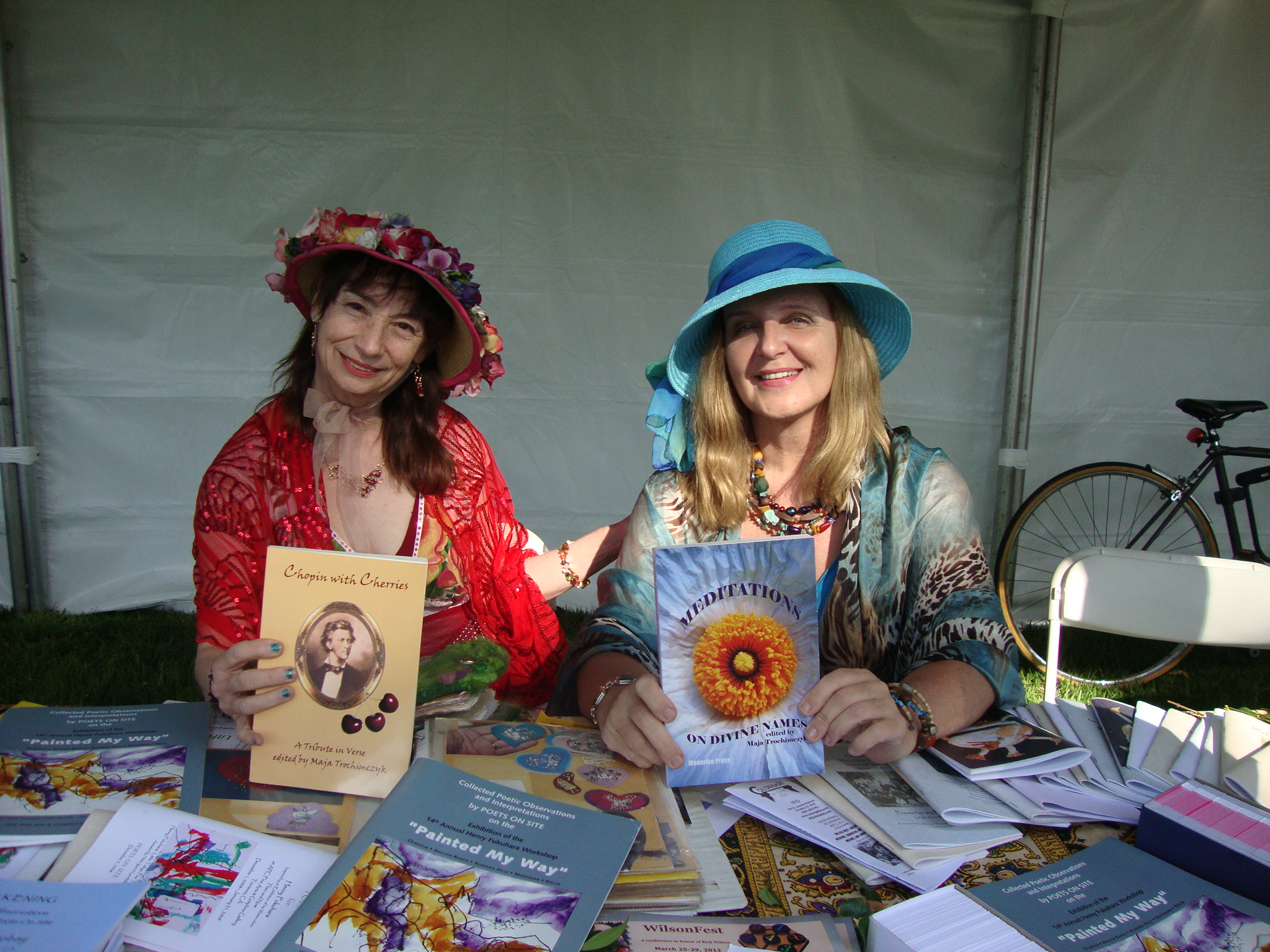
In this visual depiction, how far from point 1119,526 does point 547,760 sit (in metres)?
4.07

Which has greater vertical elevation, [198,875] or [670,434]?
[670,434]

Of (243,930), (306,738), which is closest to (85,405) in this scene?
(306,738)

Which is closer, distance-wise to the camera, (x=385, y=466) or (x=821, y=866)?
(x=821, y=866)

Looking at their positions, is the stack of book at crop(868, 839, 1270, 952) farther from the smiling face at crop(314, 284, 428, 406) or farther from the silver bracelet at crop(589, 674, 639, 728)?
the smiling face at crop(314, 284, 428, 406)

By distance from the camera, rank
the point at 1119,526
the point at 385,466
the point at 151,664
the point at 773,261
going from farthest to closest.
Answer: the point at 1119,526 < the point at 151,664 < the point at 385,466 < the point at 773,261

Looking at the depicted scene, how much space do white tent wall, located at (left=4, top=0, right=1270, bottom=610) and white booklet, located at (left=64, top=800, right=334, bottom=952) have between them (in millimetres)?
3215

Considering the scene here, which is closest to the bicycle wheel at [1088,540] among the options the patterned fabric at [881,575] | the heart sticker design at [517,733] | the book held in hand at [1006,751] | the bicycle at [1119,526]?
the bicycle at [1119,526]

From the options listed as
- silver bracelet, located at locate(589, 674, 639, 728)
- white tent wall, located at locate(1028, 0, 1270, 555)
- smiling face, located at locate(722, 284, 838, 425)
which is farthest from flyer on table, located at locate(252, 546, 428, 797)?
white tent wall, located at locate(1028, 0, 1270, 555)

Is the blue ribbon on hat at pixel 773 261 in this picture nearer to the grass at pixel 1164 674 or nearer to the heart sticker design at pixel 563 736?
the heart sticker design at pixel 563 736

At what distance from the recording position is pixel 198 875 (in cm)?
104

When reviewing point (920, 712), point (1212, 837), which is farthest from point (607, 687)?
point (1212, 837)

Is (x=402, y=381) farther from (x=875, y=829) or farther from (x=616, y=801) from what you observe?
(x=875, y=829)

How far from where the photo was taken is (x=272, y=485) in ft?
6.36

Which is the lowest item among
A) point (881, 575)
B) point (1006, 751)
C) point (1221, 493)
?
point (1006, 751)
